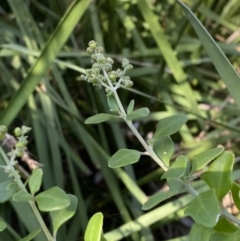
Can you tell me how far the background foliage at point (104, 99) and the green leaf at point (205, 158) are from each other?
0.17 m

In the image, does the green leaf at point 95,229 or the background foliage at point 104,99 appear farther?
the background foliage at point 104,99

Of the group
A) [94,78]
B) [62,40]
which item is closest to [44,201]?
[94,78]

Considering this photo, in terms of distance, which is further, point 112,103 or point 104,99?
point 104,99

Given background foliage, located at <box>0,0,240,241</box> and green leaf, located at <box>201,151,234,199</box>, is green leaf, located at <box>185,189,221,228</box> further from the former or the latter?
background foliage, located at <box>0,0,240,241</box>

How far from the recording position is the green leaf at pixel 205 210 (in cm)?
21

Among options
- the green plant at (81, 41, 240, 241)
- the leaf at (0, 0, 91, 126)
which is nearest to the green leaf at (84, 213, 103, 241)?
the green plant at (81, 41, 240, 241)

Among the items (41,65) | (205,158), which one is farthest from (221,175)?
(41,65)

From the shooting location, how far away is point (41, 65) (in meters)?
0.43

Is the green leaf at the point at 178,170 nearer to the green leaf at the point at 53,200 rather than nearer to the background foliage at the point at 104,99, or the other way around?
the green leaf at the point at 53,200

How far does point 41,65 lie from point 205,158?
237 mm

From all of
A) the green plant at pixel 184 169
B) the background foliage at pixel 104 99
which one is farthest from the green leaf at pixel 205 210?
the background foliage at pixel 104 99

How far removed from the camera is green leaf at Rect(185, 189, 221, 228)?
0.21 metres

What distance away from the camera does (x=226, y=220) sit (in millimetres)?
256

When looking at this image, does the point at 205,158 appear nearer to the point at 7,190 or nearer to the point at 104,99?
the point at 7,190
